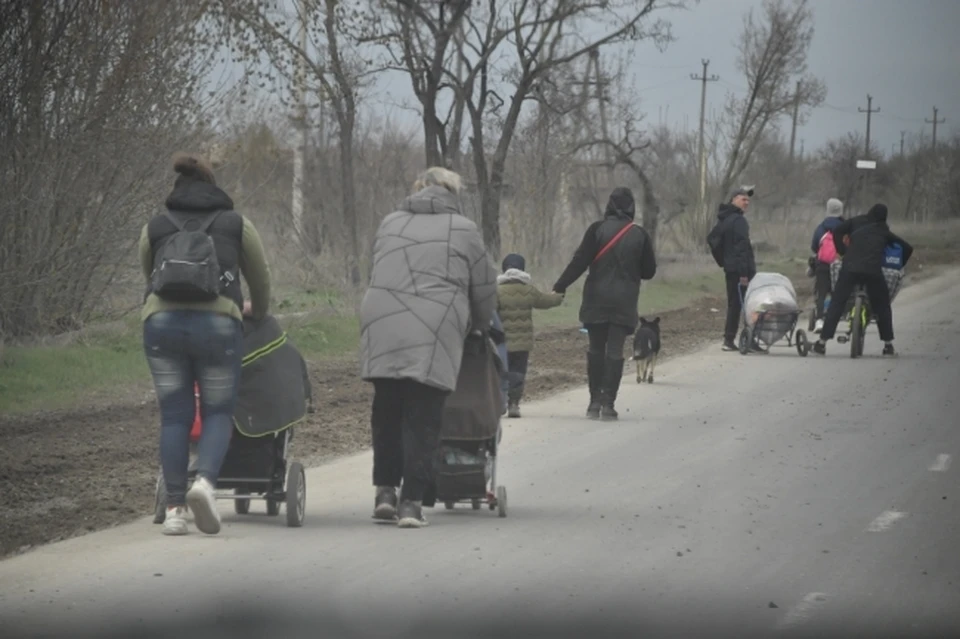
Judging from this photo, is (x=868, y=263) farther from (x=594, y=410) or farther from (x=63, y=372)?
(x=63, y=372)

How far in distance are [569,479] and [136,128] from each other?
31.7ft

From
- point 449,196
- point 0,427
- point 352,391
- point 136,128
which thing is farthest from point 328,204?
point 449,196

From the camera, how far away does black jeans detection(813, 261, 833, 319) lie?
25.1m

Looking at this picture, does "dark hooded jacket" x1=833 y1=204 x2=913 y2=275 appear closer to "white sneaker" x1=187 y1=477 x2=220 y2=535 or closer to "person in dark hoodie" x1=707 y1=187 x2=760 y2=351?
"person in dark hoodie" x1=707 y1=187 x2=760 y2=351

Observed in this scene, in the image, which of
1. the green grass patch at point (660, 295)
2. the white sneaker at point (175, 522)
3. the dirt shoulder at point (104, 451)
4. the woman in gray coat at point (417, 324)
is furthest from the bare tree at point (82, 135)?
the white sneaker at point (175, 522)

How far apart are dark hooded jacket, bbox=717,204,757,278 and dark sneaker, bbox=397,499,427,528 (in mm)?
13503

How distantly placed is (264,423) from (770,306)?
13790mm

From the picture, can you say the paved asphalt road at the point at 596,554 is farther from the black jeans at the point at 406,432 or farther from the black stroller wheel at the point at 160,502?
the black jeans at the point at 406,432

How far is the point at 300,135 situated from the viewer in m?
32.5

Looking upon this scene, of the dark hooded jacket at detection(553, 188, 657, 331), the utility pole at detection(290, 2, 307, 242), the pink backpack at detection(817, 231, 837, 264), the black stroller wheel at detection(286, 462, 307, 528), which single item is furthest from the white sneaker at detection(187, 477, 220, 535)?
the utility pole at detection(290, 2, 307, 242)

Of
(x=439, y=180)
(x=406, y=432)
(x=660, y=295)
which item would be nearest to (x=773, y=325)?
(x=660, y=295)

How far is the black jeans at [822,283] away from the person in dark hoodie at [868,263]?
88.3 inches

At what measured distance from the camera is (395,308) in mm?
10039

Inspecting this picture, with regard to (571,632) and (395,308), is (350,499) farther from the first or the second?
(571,632)
